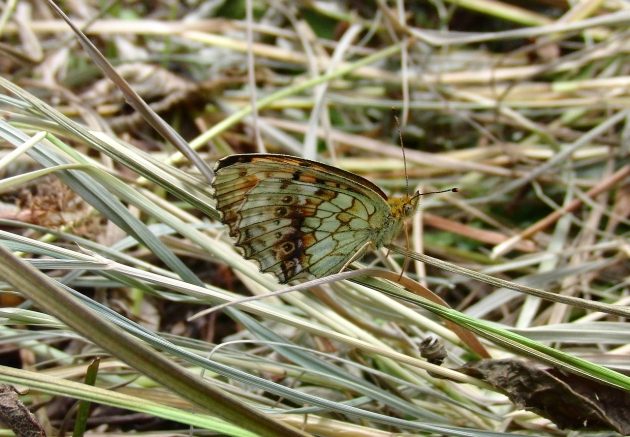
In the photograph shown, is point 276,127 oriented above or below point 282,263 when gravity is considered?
above

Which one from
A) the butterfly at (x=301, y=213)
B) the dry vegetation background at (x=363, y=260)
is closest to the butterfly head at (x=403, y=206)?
the butterfly at (x=301, y=213)

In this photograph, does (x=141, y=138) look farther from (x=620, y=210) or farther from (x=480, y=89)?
(x=620, y=210)

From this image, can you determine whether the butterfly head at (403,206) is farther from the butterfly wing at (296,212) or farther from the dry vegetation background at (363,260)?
the dry vegetation background at (363,260)

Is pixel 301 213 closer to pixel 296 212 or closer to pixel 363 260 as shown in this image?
pixel 296 212

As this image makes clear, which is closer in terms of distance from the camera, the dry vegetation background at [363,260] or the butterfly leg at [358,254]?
the dry vegetation background at [363,260]

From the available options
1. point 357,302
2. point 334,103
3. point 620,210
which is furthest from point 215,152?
point 620,210

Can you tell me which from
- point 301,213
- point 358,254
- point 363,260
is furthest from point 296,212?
point 363,260

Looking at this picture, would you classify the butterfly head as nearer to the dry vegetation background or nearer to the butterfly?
the butterfly
